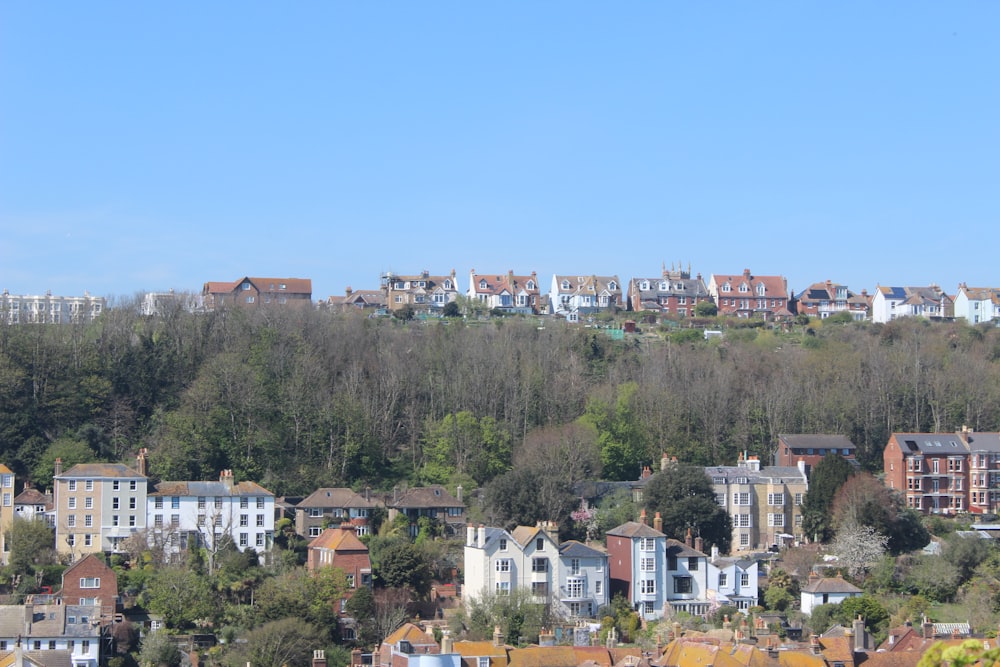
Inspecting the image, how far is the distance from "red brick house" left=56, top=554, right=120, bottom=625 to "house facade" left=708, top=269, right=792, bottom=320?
58.7 metres

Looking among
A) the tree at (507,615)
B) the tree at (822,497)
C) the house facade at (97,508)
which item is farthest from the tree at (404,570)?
the tree at (822,497)

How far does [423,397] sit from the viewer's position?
68125 mm

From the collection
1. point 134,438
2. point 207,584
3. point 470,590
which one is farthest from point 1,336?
point 470,590

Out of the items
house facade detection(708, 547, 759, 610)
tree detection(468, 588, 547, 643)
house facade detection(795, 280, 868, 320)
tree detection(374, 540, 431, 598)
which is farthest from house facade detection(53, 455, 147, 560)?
house facade detection(795, 280, 868, 320)

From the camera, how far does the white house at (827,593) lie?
47.8 meters

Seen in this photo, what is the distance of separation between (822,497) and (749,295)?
43.0 m

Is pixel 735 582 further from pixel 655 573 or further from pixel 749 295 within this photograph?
pixel 749 295

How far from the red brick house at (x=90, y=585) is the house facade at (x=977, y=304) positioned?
66.2 m

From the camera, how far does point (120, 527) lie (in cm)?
5203

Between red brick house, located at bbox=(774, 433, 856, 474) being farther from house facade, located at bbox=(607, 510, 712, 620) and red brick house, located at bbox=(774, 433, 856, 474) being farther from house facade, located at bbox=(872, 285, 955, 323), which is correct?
house facade, located at bbox=(872, 285, 955, 323)

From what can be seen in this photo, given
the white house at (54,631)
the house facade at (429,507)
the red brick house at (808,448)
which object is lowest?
the white house at (54,631)

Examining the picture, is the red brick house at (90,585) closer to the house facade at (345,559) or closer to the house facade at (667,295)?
the house facade at (345,559)

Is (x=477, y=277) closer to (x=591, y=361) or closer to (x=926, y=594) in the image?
(x=591, y=361)

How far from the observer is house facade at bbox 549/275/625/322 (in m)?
97.9
